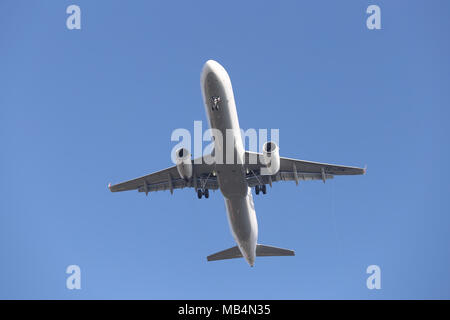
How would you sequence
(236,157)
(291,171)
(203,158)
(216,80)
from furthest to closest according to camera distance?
(291,171) < (203,158) < (236,157) < (216,80)

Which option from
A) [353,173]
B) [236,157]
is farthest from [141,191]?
[353,173]

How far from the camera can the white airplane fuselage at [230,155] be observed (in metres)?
28.2

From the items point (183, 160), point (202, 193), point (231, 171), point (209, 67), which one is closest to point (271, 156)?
point (231, 171)

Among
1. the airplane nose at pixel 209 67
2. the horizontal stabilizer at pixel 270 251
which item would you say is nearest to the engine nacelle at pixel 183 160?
the airplane nose at pixel 209 67

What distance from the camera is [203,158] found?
32.2 m

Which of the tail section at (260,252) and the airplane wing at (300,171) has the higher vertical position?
the airplane wing at (300,171)

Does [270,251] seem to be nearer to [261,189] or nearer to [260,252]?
[260,252]

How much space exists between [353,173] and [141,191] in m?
14.3

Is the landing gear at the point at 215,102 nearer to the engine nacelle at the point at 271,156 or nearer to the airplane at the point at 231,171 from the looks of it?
the airplane at the point at 231,171

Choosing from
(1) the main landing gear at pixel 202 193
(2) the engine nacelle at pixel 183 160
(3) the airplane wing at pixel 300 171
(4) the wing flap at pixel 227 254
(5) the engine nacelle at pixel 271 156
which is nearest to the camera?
(5) the engine nacelle at pixel 271 156

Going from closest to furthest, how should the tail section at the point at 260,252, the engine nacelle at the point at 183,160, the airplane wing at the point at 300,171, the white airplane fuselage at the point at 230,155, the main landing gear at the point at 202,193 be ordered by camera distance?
the white airplane fuselage at the point at 230,155 → the engine nacelle at the point at 183,160 → the airplane wing at the point at 300,171 → the main landing gear at the point at 202,193 → the tail section at the point at 260,252

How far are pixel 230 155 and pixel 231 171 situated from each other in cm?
113

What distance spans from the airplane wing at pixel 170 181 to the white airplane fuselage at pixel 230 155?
2.37 m

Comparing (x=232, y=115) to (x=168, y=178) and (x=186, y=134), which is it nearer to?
(x=186, y=134)
